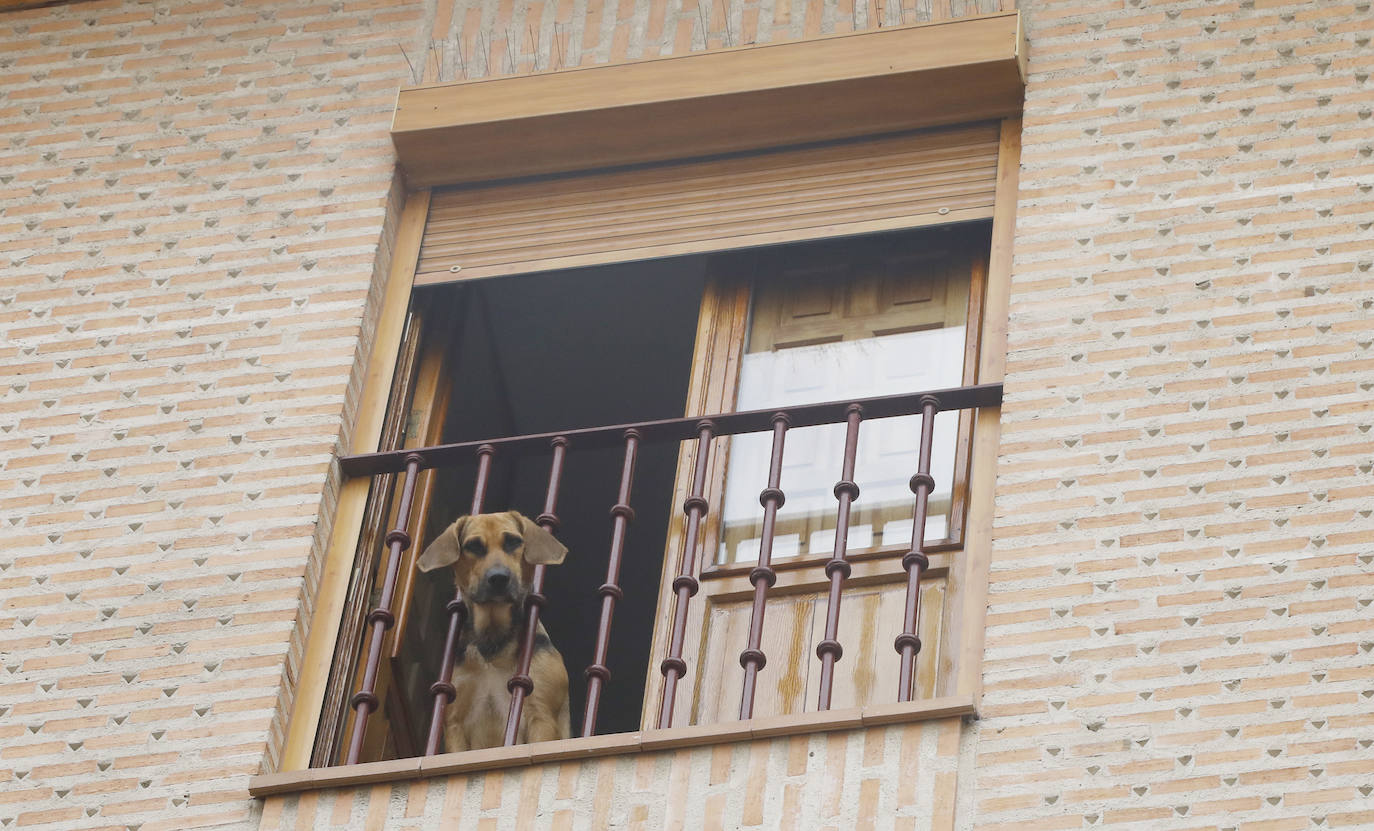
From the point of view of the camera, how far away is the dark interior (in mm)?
8875

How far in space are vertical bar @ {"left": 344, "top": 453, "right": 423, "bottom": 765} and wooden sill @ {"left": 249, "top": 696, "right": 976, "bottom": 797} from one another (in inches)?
5.0

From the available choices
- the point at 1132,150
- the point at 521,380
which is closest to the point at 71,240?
the point at 521,380

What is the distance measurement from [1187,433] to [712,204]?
82.4 inches

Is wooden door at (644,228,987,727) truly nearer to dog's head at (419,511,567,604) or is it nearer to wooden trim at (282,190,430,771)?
dog's head at (419,511,567,604)

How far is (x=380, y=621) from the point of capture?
6.90 m

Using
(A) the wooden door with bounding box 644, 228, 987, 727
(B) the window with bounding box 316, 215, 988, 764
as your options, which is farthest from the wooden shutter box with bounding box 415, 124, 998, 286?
(A) the wooden door with bounding box 644, 228, 987, 727

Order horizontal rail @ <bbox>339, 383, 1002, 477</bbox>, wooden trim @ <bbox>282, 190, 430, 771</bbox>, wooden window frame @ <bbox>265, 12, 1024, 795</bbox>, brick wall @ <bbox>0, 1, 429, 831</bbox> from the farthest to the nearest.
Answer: horizontal rail @ <bbox>339, 383, 1002, 477</bbox>
wooden trim @ <bbox>282, 190, 430, 771</bbox>
brick wall @ <bbox>0, 1, 429, 831</bbox>
wooden window frame @ <bbox>265, 12, 1024, 795</bbox>

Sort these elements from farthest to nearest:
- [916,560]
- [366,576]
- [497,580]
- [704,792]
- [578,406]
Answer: [578,406] < [366,576] < [497,580] < [916,560] < [704,792]

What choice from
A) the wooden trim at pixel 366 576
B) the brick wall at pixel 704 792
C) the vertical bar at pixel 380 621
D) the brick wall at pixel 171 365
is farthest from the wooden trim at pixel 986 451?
the brick wall at pixel 171 365

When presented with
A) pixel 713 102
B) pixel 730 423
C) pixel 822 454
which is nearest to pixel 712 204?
pixel 713 102

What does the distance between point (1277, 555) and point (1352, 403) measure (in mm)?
591

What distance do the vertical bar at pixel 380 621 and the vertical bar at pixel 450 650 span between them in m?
0.18

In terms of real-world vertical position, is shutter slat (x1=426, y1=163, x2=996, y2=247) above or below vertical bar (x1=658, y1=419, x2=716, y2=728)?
above

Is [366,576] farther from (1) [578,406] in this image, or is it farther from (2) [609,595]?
(1) [578,406]
